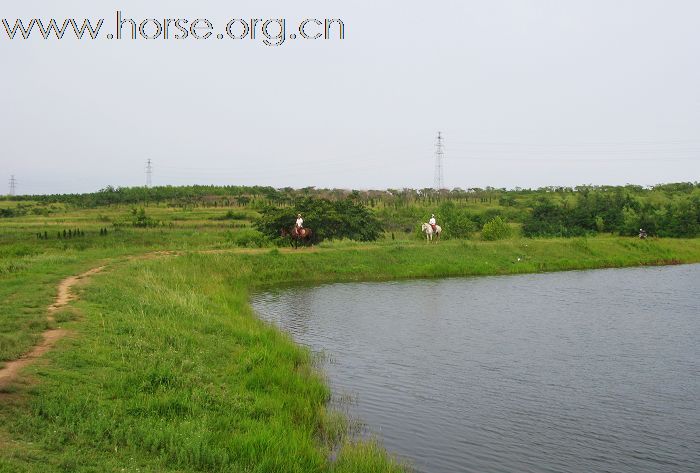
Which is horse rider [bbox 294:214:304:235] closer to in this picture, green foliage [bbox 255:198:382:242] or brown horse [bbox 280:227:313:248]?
brown horse [bbox 280:227:313:248]

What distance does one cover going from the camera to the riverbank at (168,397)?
7.54 metres

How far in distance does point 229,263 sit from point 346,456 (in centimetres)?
2198

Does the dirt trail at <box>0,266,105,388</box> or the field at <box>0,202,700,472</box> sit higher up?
the dirt trail at <box>0,266,105,388</box>

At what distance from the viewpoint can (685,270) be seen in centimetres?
3728

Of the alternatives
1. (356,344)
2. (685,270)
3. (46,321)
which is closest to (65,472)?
(46,321)

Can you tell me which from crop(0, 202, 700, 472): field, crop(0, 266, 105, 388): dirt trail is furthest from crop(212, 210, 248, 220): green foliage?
crop(0, 266, 105, 388): dirt trail

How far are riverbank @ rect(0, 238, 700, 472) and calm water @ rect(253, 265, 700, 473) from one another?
1.27m

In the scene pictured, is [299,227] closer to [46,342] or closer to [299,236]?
[299,236]

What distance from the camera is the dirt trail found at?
9.15 meters

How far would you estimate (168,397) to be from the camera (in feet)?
30.1

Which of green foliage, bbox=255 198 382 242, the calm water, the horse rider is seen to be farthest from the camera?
green foliage, bbox=255 198 382 242

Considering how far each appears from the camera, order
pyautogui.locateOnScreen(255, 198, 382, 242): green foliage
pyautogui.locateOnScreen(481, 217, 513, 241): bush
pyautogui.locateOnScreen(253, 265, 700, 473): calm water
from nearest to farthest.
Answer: pyautogui.locateOnScreen(253, 265, 700, 473): calm water < pyautogui.locateOnScreen(255, 198, 382, 242): green foliage < pyautogui.locateOnScreen(481, 217, 513, 241): bush

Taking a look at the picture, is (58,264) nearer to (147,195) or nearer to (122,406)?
(122,406)

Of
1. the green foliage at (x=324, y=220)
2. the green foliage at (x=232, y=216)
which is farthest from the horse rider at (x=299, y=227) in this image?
the green foliage at (x=232, y=216)
